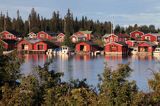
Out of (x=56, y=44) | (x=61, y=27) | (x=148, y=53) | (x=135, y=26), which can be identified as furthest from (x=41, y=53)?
(x=135, y=26)

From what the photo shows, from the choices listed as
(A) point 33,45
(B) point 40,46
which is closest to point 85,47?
(B) point 40,46

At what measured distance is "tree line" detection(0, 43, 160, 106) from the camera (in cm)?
610

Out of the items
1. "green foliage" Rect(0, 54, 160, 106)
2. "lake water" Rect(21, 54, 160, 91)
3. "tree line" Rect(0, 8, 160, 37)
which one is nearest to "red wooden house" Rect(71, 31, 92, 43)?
"tree line" Rect(0, 8, 160, 37)

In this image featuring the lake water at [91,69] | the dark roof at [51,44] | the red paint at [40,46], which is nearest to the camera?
the lake water at [91,69]

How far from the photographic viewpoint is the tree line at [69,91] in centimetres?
610

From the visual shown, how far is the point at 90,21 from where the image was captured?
199 ft

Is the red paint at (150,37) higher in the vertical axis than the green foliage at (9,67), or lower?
higher

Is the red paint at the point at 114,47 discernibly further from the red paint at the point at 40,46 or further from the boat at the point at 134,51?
the red paint at the point at 40,46

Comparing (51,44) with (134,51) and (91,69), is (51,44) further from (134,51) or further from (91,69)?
(91,69)

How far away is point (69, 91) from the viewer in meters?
7.02

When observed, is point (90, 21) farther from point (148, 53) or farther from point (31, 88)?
point (31, 88)

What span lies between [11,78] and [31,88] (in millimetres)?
1076

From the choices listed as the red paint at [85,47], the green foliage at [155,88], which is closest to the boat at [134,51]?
the red paint at [85,47]

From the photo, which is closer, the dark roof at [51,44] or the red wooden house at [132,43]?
the dark roof at [51,44]
